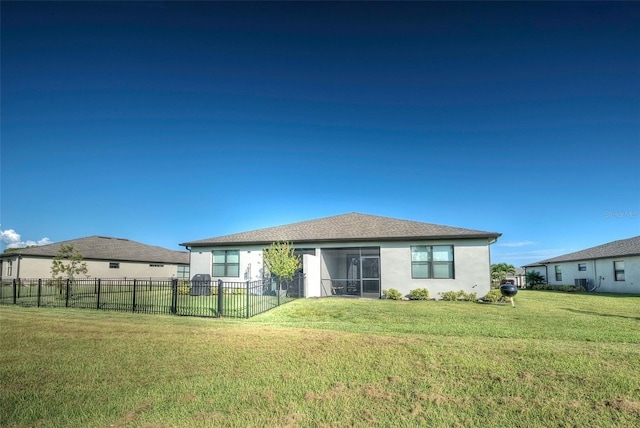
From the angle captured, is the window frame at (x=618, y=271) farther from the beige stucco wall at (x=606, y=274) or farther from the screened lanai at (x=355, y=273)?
the screened lanai at (x=355, y=273)

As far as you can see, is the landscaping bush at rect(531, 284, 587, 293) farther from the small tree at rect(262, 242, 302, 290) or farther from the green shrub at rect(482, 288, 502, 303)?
the small tree at rect(262, 242, 302, 290)

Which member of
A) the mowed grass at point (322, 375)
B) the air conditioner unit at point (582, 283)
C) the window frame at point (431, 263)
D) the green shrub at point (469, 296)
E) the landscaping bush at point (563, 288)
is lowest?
the landscaping bush at point (563, 288)

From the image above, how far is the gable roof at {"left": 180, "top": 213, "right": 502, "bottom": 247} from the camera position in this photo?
57.9 feet

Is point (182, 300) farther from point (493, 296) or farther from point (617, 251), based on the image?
point (617, 251)

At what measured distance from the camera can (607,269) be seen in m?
25.6

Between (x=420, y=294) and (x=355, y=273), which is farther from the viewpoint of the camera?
(x=355, y=273)

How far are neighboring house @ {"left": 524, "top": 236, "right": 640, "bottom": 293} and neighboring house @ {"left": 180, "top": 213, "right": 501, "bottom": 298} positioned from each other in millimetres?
13739

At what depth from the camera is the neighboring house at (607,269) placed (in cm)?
2322

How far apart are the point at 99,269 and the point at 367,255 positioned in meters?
23.0

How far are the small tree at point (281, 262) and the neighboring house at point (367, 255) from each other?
0.76m

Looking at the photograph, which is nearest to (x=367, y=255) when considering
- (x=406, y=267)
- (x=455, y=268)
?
(x=406, y=267)

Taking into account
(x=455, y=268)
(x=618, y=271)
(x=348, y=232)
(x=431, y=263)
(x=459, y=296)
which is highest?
(x=348, y=232)

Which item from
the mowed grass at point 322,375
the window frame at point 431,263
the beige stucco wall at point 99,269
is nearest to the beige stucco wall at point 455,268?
the window frame at point 431,263

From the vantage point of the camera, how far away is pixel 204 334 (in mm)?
8352
